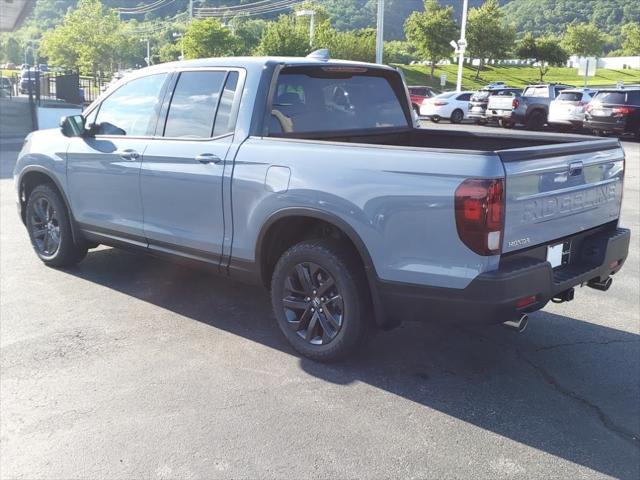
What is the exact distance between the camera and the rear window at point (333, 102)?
4.66 m

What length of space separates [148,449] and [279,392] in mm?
867

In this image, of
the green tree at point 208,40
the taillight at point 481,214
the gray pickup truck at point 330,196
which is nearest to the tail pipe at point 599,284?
the gray pickup truck at point 330,196

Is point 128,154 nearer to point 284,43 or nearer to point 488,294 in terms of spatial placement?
point 488,294

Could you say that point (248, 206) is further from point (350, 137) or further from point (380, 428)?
point (380, 428)

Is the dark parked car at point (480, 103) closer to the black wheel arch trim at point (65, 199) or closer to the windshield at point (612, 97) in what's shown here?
the windshield at point (612, 97)

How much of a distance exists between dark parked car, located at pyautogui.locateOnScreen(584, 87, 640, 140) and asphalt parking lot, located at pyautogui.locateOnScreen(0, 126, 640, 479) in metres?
18.5

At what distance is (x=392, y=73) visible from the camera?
5.43m

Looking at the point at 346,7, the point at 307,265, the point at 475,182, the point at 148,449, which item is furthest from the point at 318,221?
the point at 346,7

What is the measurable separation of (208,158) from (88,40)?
54698 millimetres

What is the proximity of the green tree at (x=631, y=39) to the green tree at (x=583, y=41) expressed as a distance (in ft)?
13.6

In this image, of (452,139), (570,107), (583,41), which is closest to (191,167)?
(452,139)

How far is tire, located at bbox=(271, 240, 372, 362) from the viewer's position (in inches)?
157

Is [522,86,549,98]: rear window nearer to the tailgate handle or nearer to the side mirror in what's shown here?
the side mirror

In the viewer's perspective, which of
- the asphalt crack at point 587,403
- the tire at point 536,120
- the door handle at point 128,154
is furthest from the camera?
the tire at point 536,120
